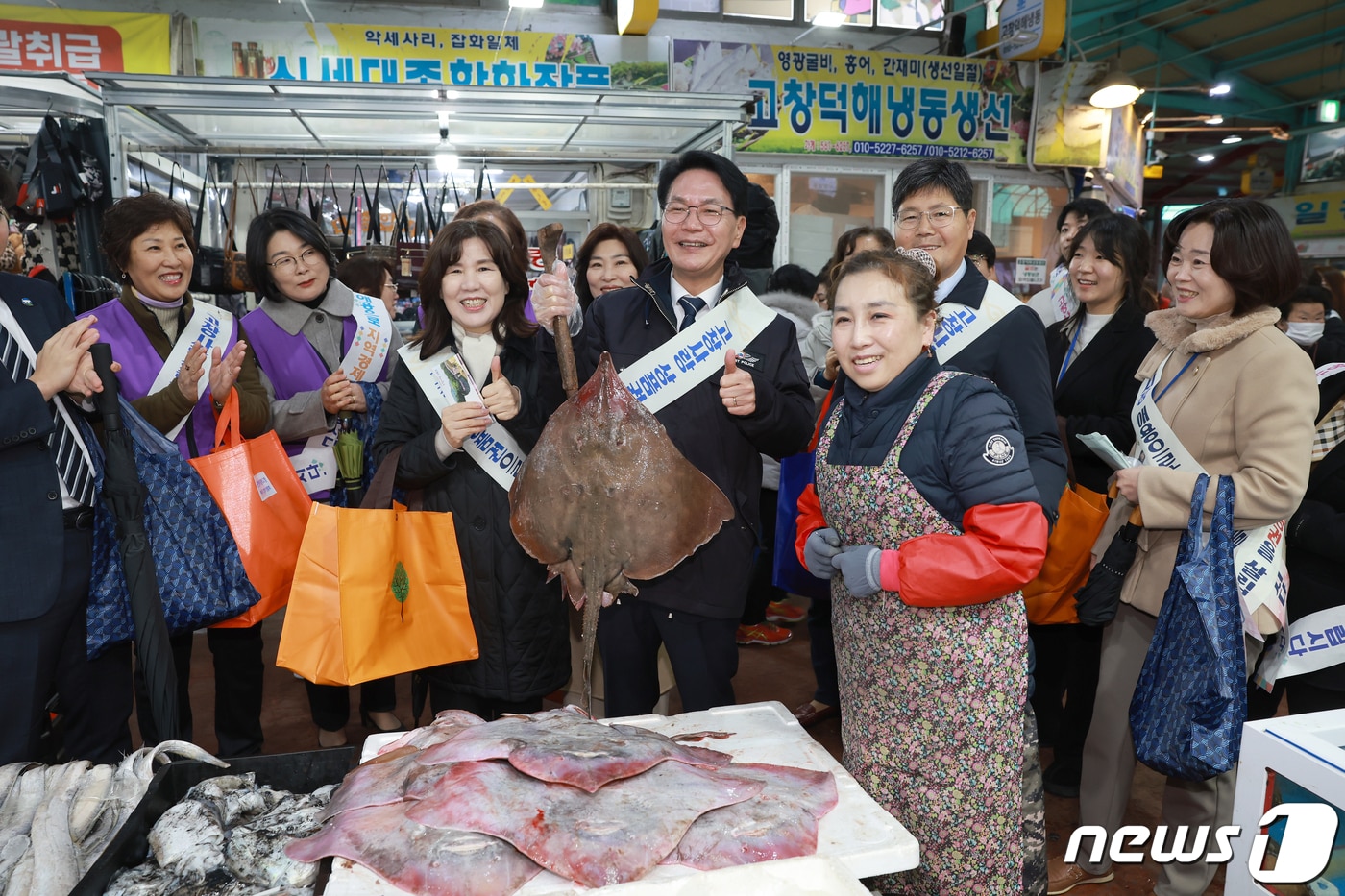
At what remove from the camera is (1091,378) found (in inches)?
119

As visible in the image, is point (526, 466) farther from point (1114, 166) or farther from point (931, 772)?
point (1114, 166)

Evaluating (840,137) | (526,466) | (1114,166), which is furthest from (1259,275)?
(1114,166)

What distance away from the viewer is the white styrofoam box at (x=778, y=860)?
122 centimetres

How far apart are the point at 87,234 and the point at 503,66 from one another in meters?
4.28

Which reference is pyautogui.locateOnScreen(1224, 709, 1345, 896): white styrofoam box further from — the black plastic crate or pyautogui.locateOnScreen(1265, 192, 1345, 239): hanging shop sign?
pyautogui.locateOnScreen(1265, 192, 1345, 239): hanging shop sign

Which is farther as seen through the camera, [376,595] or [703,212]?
[376,595]

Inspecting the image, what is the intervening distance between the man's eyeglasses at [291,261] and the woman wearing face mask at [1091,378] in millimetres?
2818

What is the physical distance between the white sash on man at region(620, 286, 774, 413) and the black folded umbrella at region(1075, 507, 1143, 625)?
1.17 metres

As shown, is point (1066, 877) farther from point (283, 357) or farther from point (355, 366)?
point (283, 357)

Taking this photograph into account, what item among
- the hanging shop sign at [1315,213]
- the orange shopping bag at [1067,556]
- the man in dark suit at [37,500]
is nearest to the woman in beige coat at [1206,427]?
the orange shopping bag at [1067,556]

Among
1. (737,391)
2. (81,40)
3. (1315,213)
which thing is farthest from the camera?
(1315,213)

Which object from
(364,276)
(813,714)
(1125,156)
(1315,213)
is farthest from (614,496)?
(1315,213)

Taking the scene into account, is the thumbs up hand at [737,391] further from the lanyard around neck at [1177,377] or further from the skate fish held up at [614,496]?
the lanyard around neck at [1177,377]

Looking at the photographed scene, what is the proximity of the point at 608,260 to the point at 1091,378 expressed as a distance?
1.99 m
